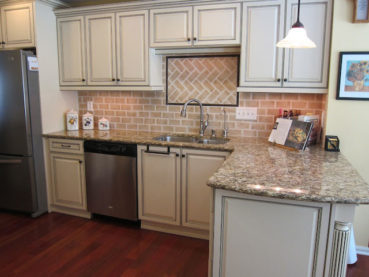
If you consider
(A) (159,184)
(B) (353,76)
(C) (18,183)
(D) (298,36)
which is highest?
(D) (298,36)

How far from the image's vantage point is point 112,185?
298cm

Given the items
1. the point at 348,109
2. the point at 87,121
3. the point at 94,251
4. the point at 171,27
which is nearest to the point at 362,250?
the point at 348,109

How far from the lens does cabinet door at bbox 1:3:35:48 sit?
121 inches

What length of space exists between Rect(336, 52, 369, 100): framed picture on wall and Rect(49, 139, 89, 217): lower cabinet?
2435 mm

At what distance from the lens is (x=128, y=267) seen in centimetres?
234

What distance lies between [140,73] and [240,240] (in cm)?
200

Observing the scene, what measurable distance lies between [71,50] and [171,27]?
1.18m

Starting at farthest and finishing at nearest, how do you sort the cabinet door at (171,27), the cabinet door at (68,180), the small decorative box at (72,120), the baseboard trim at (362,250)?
the small decorative box at (72,120) < the cabinet door at (68,180) < the cabinet door at (171,27) < the baseboard trim at (362,250)

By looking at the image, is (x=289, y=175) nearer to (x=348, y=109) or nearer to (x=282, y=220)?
(x=282, y=220)

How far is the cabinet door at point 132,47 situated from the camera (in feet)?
9.71

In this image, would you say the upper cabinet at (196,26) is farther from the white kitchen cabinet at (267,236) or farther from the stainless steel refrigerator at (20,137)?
the white kitchen cabinet at (267,236)

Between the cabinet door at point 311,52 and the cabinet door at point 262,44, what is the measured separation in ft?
0.24

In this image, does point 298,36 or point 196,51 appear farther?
point 196,51

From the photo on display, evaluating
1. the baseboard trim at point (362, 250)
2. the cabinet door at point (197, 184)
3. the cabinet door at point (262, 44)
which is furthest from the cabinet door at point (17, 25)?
the baseboard trim at point (362, 250)
